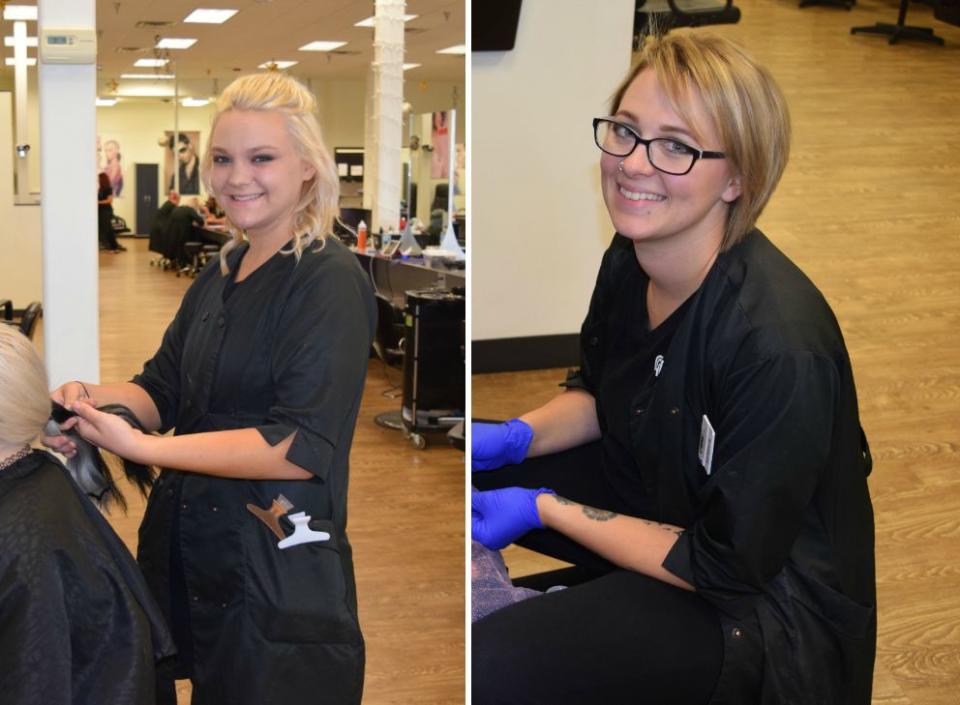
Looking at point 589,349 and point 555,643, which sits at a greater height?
point 589,349

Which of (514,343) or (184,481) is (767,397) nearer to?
(514,343)

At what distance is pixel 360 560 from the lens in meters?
1.71

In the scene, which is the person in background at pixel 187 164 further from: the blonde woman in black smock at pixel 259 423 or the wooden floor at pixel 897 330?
the wooden floor at pixel 897 330

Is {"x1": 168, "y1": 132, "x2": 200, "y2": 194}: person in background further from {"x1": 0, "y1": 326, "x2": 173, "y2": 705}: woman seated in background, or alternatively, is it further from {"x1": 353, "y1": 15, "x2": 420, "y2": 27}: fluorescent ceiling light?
{"x1": 0, "y1": 326, "x2": 173, "y2": 705}: woman seated in background

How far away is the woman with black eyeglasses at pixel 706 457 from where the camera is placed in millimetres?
1079

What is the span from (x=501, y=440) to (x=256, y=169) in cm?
48

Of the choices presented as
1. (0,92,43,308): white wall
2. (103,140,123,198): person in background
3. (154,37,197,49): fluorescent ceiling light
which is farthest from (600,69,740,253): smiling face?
(0,92,43,308): white wall

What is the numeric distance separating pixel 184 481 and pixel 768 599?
2.66 feet

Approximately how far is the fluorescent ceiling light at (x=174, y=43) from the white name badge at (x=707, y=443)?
127cm

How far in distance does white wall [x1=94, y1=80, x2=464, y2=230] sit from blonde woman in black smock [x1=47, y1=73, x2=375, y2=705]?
20cm

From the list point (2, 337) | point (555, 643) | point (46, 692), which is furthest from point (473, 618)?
point (2, 337)

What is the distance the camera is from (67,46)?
1.79 metres

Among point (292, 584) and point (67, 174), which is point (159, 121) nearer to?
point (67, 174)

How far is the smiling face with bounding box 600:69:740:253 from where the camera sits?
1067 mm
